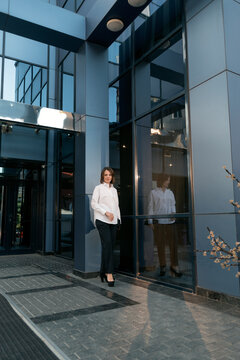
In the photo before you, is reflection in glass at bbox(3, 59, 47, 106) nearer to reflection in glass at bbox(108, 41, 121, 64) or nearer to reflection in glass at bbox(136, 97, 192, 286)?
reflection in glass at bbox(108, 41, 121, 64)

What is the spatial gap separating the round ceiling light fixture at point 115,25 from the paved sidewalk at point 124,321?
15.0 feet

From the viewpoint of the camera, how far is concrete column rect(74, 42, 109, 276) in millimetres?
5688

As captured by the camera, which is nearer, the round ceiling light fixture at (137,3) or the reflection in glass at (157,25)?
the round ceiling light fixture at (137,3)

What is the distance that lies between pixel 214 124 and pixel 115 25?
281 centimetres

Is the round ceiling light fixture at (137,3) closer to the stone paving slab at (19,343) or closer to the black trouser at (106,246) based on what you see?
the black trouser at (106,246)

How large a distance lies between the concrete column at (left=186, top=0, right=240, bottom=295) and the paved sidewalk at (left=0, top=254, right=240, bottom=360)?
0.61 m

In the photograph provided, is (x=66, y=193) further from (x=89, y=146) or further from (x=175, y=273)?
(x=175, y=273)

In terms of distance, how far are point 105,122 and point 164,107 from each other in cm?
141

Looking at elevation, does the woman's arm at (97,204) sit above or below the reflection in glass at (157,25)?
below

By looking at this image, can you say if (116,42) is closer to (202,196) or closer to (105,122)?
(105,122)

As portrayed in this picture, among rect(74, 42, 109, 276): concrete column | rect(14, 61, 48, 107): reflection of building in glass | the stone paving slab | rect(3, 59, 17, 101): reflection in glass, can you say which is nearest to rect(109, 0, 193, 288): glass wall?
rect(74, 42, 109, 276): concrete column

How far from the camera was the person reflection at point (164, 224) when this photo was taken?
4.81 metres

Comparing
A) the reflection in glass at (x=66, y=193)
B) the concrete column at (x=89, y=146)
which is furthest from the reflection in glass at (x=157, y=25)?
the reflection in glass at (x=66, y=193)

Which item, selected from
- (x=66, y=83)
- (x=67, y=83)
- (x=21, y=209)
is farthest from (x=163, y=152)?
(x=21, y=209)
